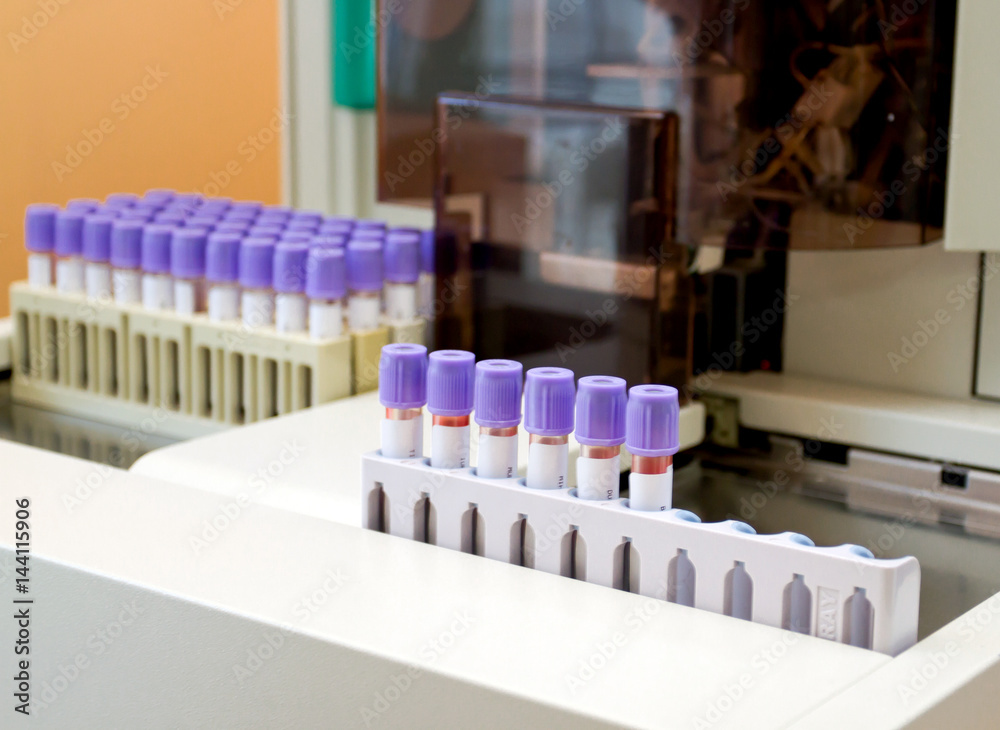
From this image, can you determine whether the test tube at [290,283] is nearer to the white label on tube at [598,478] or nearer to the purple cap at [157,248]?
the purple cap at [157,248]

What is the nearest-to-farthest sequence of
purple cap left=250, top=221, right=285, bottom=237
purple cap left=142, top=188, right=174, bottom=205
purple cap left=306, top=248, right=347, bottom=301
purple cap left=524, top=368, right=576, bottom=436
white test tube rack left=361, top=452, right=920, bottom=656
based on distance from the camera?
white test tube rack left=361, top=452, right=920, bottom=656 < purple cap left=524, top=368, right=576, bottom=436 < purple cap left=306, top=248, right=347, bottom=301 < purple cap left=250, top=221, right=285, bottom=237 < purple cap left=142, top=188, right=174, bottom=205

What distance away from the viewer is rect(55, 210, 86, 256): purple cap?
1428 mm

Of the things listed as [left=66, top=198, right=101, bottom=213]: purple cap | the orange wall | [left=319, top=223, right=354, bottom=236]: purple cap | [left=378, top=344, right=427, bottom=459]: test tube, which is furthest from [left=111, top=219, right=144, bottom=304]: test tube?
the orange wall

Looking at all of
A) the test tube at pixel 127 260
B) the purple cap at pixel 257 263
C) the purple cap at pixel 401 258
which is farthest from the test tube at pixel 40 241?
the purple cap at pixel 401 258

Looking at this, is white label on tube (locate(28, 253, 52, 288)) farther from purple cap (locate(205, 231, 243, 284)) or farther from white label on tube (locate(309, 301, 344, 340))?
white label on tube (locate(309, 301, 344, 340))

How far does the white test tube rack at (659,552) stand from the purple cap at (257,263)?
47cm

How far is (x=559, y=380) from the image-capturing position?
80cm

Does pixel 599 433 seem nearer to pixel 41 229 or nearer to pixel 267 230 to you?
pixel 267 230

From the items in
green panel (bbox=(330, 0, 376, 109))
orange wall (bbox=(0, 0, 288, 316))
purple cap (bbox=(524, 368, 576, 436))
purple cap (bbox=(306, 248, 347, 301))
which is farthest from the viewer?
orange wall (bbox=(0, 0, 288, 316))

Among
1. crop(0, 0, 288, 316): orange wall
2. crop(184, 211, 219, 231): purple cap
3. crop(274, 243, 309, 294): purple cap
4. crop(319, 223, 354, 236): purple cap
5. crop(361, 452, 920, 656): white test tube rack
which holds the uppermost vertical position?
crop(0, 0, 288, 316): orange wall

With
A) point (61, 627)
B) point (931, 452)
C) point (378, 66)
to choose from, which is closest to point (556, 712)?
point (61, 627)

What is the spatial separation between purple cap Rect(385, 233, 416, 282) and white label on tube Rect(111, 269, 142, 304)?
0.29m

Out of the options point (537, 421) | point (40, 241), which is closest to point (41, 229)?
point (40, 241)

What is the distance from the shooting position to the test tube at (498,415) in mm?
816
